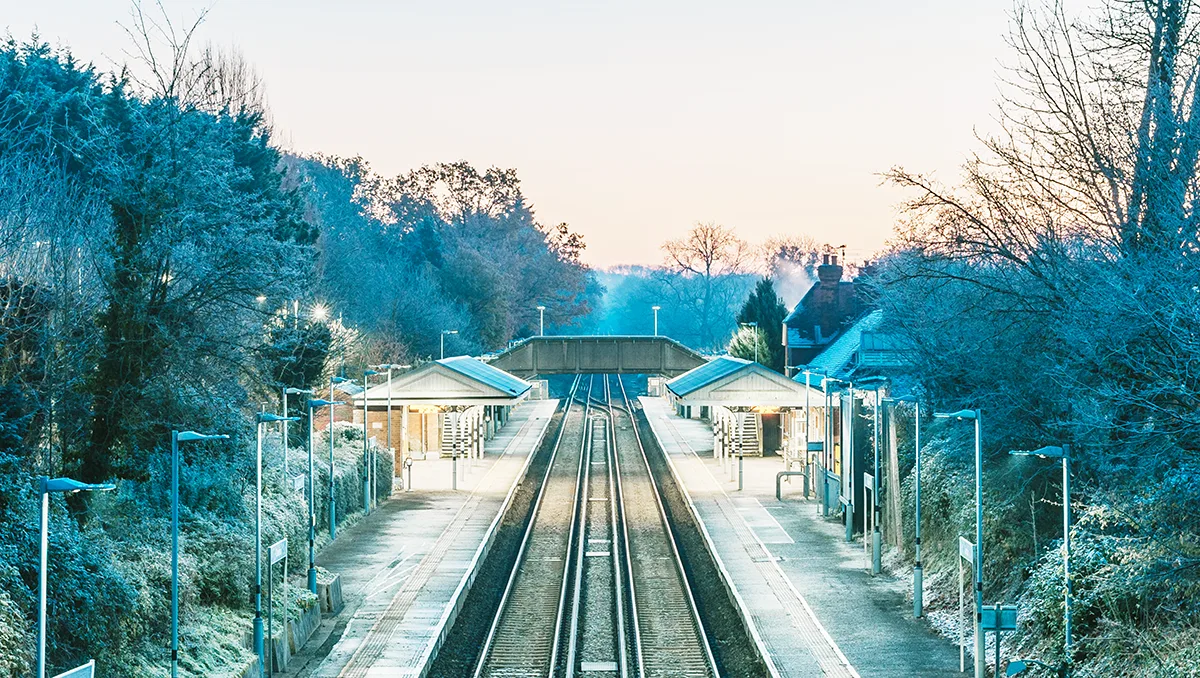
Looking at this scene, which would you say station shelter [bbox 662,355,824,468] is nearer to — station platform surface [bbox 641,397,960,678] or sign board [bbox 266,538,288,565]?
station platform surface [bbox 641,397,960,678]

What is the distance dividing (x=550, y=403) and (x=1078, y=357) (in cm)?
6396

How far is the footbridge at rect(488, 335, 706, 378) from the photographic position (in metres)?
58.5

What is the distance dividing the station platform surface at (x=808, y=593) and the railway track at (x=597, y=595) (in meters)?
1.18

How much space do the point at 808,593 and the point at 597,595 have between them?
169 inches

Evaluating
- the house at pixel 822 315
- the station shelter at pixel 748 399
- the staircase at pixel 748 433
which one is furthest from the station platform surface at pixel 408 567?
the house at pixel 822 315

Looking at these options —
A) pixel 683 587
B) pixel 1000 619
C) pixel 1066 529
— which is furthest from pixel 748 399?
pixel 1066 529

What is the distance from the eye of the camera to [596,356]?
194ft

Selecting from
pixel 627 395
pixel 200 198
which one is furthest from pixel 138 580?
pixel 627 395

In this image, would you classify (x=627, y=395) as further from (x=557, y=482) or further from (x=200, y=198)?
(x=200, y=198)

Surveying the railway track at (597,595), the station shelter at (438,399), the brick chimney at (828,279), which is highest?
the brick chimney at (828,279)

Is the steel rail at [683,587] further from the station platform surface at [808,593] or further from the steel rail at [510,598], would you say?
the steel rail at [510,598]

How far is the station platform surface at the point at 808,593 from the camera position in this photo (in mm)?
17422

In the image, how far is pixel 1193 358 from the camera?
40.3 ft

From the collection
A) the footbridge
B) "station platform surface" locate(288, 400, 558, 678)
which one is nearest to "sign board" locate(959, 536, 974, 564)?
"station platform surface" locate(288, 400, 558, 678)
